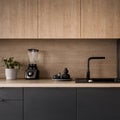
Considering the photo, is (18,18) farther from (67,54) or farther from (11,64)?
(67,54)

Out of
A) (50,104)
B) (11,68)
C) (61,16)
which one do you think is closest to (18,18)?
(61,16)

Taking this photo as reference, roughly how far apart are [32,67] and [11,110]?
0.69 m

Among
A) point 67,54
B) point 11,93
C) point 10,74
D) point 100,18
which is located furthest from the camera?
point 67,54

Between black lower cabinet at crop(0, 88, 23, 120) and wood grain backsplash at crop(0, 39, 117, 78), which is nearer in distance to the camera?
black lower cabinet at crop(0, 88, 23, 120)

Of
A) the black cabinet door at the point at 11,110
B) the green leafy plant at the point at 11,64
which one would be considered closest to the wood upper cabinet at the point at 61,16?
the green leafy plant at the point at 11,64

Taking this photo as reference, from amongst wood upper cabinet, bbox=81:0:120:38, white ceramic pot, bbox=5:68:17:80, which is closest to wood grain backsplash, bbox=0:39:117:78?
white ceramic pot, bbox=5:68:17:80

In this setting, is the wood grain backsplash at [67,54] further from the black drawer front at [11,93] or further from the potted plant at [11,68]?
the black drawer front at [11,93]

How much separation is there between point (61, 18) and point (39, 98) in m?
0.97

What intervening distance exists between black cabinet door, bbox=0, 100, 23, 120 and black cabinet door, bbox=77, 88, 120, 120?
2.12 ft

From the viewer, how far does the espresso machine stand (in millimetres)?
3057

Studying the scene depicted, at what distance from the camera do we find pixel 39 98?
260 cm

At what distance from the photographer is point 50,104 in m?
2.60

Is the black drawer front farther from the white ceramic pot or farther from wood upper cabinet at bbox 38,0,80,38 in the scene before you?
wood upper cabinet at bbox 38,0,80,38

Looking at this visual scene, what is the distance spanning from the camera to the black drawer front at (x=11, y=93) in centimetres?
259
